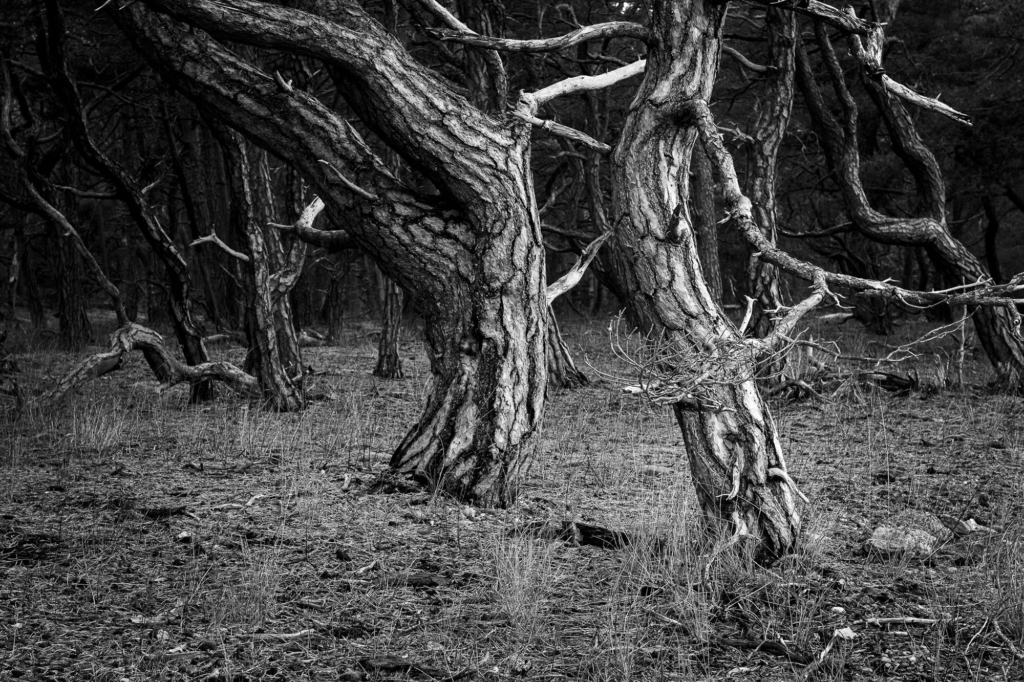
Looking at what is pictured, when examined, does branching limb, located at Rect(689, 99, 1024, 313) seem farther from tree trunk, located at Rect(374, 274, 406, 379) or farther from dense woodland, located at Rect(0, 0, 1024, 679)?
tree trunk, located at Rect(374, 274, 406, 379)

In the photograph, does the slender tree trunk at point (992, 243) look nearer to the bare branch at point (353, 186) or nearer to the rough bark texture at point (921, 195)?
the rough bark texture at point (921, 195)

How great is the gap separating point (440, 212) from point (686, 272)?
1639 mm

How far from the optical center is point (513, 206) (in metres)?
5.50

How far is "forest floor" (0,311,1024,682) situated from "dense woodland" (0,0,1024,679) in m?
0.34

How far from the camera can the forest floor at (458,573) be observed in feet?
11.5

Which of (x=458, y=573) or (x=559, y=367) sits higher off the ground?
(x=559, y=367)

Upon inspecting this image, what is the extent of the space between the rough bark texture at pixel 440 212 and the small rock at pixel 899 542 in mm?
1983

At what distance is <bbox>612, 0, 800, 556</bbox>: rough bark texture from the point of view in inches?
177

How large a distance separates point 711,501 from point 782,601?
67 centimetres

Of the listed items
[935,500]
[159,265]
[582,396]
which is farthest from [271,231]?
[159,265]

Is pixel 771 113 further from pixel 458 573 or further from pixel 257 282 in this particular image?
pixel 458 573

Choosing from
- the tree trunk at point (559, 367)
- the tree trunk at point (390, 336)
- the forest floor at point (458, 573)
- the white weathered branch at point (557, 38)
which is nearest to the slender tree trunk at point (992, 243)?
the tree trunk at point (559, 367)

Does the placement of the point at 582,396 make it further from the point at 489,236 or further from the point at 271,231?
the point at 489,236

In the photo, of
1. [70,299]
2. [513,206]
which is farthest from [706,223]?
[70,299]
